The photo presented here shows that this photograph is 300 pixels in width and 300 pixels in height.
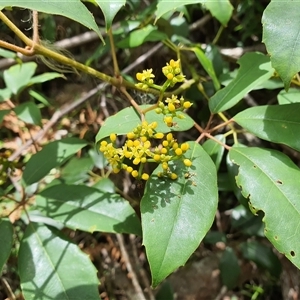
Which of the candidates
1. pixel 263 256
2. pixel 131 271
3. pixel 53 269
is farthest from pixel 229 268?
pixel 53 269

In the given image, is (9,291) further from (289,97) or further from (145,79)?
(289,97)

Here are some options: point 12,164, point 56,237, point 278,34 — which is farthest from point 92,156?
point 278,34

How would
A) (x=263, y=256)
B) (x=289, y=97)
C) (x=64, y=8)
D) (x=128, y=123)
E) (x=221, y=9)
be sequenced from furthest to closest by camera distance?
(x=263, y=256) < (x=221, y=9) < (x=289, y=97) < (x=128, y=123) < (x=64, y=8)

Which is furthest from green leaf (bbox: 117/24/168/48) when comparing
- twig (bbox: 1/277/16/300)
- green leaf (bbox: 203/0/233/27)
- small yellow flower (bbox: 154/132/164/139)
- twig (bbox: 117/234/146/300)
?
twig (bbox: 1/277/16/300)

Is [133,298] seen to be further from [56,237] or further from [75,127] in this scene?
[75,127]

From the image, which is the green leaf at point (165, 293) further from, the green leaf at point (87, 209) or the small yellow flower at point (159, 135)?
the small yellow flower at point (159, 135)

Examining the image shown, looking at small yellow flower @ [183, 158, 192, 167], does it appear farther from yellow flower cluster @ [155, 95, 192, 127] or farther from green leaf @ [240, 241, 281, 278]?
green leaf @ [240, 241, 281, 278]
